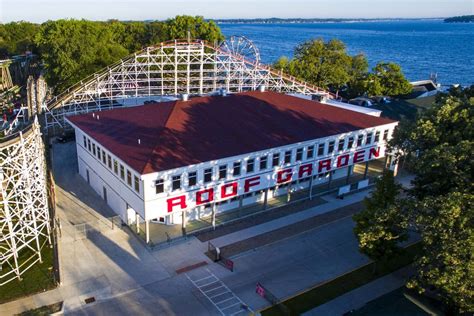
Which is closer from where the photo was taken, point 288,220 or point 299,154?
point 288,220

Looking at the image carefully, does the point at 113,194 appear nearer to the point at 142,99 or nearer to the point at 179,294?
the point at 179,294

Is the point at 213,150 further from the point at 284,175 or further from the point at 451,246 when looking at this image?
the point at 451,246

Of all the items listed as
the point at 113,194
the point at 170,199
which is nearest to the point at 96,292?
the point at 170,199

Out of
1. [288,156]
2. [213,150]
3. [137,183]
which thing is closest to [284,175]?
[288,156]

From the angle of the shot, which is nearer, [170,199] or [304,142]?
[170,199]

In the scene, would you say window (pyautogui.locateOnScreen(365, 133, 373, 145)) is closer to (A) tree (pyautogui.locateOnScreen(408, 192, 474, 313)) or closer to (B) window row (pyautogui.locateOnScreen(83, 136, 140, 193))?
(A) tree (pyautogui.locateOnScreen(408, 192, 474, 313))

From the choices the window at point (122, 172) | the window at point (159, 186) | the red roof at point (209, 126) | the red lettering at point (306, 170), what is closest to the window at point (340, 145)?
the red roof at point (209, 126)
